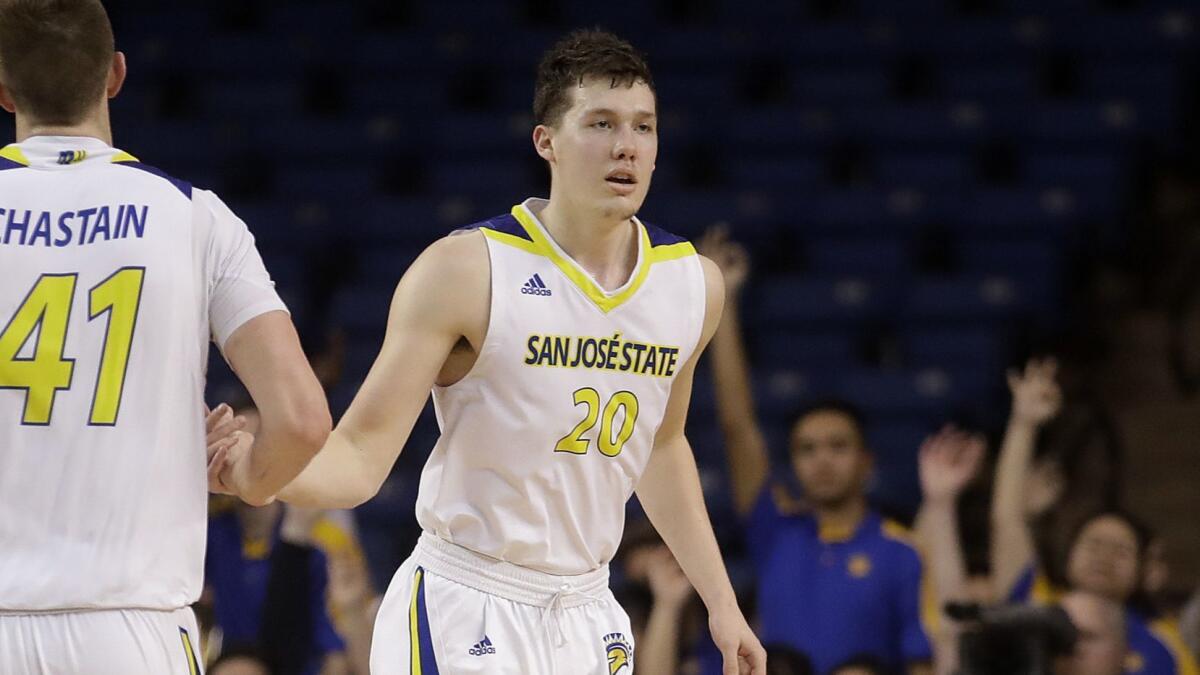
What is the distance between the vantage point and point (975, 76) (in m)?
12.4

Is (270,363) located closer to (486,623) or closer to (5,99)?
(5,99)

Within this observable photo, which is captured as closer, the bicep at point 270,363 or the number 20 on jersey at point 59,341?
the number 20 on jersey at point 59,341

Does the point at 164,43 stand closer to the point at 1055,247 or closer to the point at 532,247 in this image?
the point at 1055,247

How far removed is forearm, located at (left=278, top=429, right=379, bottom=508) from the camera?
392 cm

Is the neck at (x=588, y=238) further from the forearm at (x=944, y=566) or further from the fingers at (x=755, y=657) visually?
the forearm at (x=944, y=566)

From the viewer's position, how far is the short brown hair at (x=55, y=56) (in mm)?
3459

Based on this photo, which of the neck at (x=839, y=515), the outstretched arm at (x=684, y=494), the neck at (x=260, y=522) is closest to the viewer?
the outstretched arm at (x=684, y=494)

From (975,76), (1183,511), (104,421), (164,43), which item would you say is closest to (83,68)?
(104,421)

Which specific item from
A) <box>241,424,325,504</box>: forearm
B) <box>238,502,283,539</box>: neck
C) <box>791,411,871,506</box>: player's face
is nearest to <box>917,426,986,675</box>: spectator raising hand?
<box>791,411,871,506</box>: player's face

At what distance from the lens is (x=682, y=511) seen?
4.81 metres

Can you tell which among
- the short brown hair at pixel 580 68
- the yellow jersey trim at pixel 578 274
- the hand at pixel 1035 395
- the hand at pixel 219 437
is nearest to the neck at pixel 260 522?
the hand at pixel 1035 395

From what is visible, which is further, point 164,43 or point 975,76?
point 164,43

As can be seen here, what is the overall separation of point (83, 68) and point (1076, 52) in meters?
10.2

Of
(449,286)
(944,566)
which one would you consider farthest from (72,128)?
(944,566)
